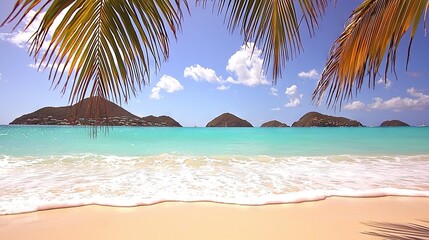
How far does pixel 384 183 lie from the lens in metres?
5.78

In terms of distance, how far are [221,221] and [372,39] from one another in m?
2.75

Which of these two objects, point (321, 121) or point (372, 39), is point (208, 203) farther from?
point (321, 121)

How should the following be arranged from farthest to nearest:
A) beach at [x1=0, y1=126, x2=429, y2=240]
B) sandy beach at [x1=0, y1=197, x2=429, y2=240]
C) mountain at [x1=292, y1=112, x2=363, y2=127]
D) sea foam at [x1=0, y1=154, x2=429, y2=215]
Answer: mountain at [x1=292, y1=112, x2=363, y2=127], sea foam at [x1=0, y1=154, x2=429, y2=215], beach at [x1=0, y1=126, x2=429, y2=240], sandy beach at [x1=0, y1=197, x2=429, y2=240]

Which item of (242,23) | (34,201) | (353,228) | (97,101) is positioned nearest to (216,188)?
(353,228)

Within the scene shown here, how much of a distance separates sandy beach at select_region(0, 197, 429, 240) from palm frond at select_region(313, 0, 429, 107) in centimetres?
196

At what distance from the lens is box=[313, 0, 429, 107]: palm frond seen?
118 centimetres

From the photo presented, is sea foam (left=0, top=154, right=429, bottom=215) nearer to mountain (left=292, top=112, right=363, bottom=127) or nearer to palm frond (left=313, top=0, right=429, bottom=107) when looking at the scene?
palm frond (left=313, top=0, right=429, bottom=107)

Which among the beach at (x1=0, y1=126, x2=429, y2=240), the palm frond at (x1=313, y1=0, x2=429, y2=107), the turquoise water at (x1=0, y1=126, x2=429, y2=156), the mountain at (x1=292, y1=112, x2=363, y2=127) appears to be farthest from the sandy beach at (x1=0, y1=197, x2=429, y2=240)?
the mountain at (x1=292, y1=112, x2=363, y2=127)

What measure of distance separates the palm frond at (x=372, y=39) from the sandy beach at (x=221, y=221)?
77.0 inches

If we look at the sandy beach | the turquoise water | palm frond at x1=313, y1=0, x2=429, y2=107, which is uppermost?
palm frond at x1=313, y1=0, x2=429, y2=107

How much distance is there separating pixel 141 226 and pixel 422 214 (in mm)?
3610

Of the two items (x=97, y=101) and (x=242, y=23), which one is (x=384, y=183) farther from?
(x=97, y=101)

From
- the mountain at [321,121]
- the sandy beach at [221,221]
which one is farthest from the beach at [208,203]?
the mountain at [321,121]

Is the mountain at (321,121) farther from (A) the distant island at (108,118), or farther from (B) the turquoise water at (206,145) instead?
(B) the turquoise water at (206,145)
